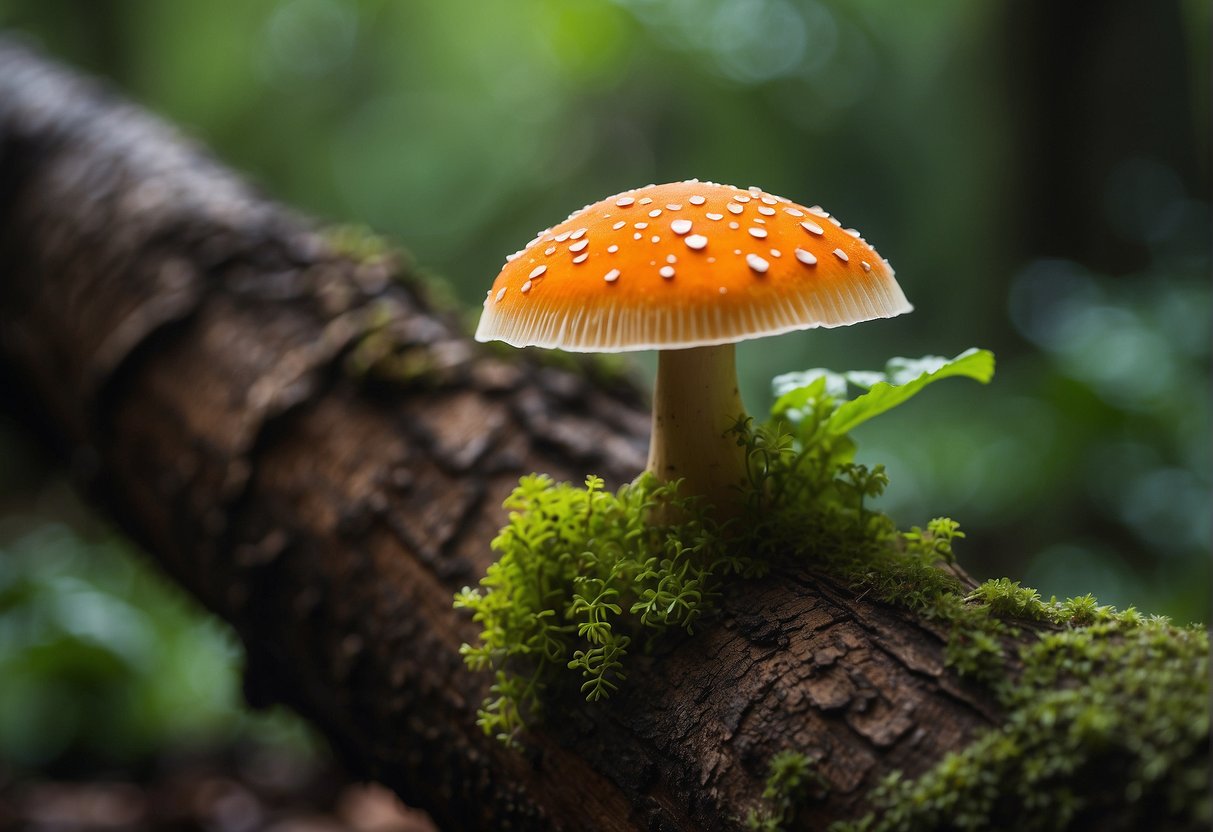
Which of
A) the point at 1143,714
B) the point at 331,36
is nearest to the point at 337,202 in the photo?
the point at 331,36

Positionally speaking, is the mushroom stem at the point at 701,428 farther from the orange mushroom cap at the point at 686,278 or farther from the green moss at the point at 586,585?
the orange mushroom cap at the point at 686,278

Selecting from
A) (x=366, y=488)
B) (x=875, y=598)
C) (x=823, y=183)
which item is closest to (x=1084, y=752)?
(x=875, y=598)

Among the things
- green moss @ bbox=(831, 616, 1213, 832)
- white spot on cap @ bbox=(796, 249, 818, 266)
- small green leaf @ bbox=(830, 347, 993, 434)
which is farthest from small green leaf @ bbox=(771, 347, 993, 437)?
green moss @ bbox=(831, 616, 1213, 832)

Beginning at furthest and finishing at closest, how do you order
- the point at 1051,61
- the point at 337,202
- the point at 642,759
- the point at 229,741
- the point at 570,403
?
1. the point at 337,202
2. the point at 1051,61
3. the point at 229,741
4. the point at 570,403
5. the point at 642,759

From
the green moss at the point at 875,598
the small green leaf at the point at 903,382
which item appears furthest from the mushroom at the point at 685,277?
the green moss at the point at 875,598

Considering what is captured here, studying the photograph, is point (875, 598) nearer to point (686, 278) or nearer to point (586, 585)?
point (586, 585)

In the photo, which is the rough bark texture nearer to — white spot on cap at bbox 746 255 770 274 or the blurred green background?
white spot on cap at bbox 746 255 770 274

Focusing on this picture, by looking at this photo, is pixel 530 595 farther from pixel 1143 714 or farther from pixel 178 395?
pixel 178 395
